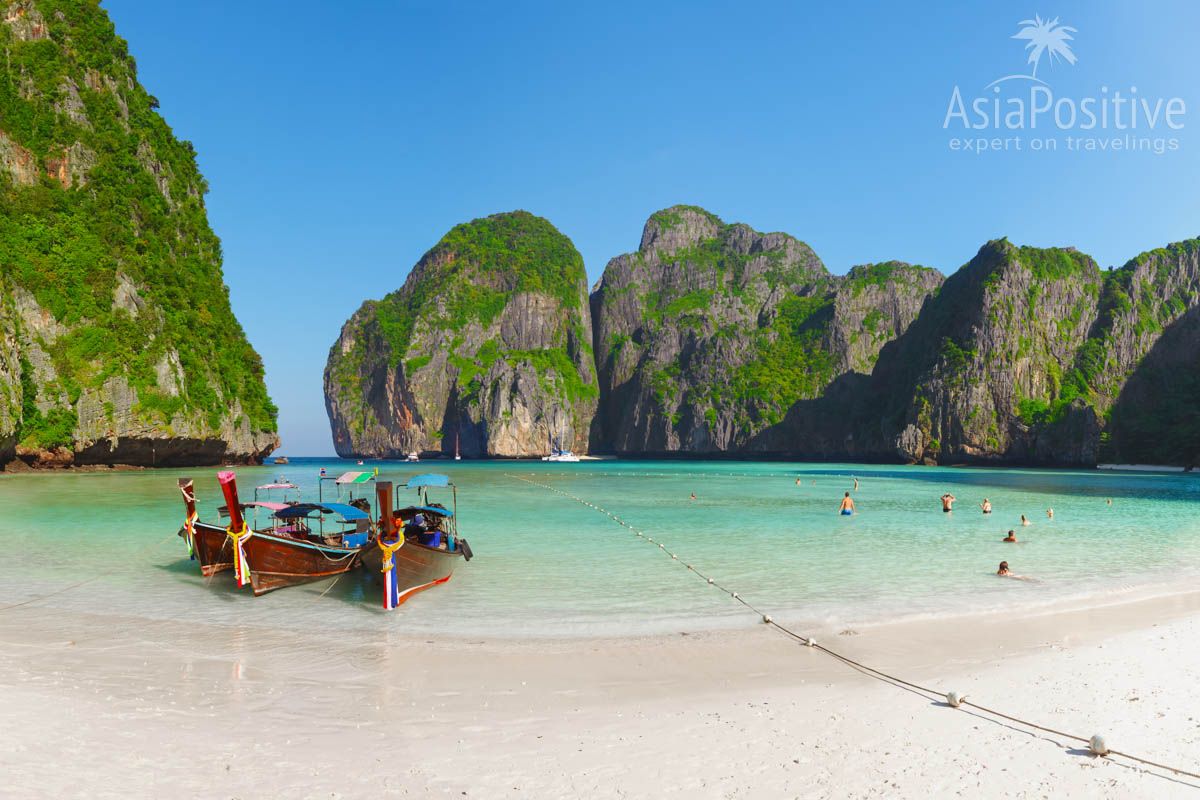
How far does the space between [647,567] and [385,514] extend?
741cm

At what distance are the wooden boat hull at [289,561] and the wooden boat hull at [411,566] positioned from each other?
617mm

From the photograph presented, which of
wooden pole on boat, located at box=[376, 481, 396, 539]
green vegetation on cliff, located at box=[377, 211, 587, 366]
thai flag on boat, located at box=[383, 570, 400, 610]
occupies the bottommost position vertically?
thai flag on boat, located at box=[383, 570, 400, 610]

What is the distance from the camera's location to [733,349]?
16662 centimetres

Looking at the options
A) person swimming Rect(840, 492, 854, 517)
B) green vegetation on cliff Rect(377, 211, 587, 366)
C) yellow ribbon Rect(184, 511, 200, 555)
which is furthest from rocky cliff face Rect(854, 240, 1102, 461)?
Answer: yellow ribbon Rect(184, 511, 200, 555)

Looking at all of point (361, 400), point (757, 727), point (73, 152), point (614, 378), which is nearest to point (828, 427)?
point (614, 378)

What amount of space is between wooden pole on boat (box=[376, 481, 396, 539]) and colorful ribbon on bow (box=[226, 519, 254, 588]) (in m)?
3.02

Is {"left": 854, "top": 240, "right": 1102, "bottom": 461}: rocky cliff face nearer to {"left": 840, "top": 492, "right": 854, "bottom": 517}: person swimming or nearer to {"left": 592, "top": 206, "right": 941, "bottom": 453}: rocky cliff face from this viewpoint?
{"left": 592, "top": 206, "right": 941, "bottom": 453}: rocky cliff face

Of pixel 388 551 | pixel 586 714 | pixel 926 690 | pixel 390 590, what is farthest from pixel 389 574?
pixel 926 690

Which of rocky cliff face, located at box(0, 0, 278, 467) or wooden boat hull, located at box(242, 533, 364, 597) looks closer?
wooden boat hull, located at box(242, 533, 364, 597)

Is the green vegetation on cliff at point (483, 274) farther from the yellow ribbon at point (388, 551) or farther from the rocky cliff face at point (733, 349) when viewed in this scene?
the yellow ribbon at point (388, 551)

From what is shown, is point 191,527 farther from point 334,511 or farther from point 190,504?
point 334,511

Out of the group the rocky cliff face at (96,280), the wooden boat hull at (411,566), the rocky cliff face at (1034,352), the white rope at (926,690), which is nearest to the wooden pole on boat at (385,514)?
the wooden boat hull at (411,566)

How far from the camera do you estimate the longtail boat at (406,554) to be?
42.1 feet

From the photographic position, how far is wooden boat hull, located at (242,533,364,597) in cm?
1368
